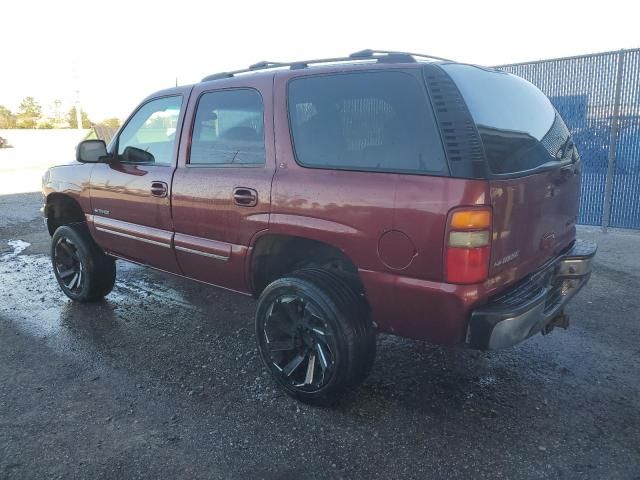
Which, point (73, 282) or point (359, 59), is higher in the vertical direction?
point (359, 59)

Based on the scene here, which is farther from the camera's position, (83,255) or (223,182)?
(83,255)

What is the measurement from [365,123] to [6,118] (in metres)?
47.8

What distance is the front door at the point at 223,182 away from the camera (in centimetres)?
316

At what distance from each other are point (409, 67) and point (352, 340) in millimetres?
1467

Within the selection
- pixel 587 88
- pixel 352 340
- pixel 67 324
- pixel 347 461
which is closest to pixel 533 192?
pixel 352 340

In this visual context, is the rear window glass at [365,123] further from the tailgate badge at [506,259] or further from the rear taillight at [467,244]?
the tailgate badge at [506,259]

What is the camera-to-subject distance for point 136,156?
4.11 metres

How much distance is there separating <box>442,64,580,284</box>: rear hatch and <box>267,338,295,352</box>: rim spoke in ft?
4.18

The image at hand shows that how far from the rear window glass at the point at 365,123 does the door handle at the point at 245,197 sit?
1.25 ft

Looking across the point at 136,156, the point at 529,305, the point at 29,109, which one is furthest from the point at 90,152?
the point at 29,109

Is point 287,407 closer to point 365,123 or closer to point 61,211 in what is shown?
point 365,123

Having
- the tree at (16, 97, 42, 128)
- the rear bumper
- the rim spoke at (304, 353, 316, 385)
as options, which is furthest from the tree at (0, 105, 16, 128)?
the rear bumper

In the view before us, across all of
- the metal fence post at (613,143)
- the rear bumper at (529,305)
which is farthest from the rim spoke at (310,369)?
the metal fence post at (613,143)

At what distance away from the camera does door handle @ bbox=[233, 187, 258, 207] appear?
10.2 feet
